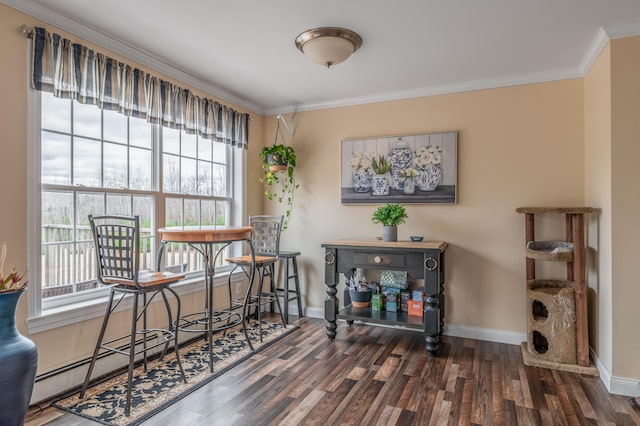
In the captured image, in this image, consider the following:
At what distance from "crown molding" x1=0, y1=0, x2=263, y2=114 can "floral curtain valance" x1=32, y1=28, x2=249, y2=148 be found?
0.10m

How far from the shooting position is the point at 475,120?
137 inches

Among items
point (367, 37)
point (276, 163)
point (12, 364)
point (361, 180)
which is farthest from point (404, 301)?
point (12, 364)

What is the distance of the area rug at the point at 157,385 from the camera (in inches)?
84.2

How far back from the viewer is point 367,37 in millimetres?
2592

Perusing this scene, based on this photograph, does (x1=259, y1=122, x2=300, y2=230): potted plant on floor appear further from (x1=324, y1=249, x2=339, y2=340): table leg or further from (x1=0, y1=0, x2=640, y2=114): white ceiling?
(x1=324, y1=249, x2=339, y2=340): table leg

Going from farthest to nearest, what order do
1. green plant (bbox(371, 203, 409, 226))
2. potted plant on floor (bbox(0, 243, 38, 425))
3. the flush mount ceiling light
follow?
green plant (bbox(371, 203, 409, 226)) → the flush mount ceiling light → potted plant on floor (bbox(0, 243, 38, 425))

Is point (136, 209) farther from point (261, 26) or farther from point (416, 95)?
point (416, 95)

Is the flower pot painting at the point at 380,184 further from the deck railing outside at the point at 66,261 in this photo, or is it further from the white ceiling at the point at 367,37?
the deck railing outside at the point at 66,261

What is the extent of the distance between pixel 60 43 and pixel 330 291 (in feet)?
8.93

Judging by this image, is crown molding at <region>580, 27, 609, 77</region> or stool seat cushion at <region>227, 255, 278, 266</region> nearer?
crown molding at <region>580, 27, 609, 77</region>

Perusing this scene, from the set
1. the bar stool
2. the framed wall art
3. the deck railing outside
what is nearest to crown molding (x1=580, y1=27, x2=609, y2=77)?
the framed wall art

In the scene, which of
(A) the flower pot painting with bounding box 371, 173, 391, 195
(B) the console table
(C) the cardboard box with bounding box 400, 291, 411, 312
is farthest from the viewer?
(A) the flower pot painting with bounding box 371, 173, 391, 195

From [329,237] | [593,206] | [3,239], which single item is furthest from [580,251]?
[3,239]

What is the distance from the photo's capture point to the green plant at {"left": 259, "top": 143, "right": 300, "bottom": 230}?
4074 mm
